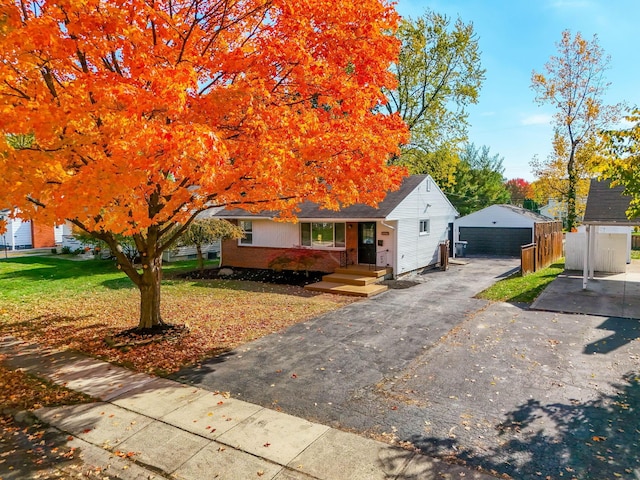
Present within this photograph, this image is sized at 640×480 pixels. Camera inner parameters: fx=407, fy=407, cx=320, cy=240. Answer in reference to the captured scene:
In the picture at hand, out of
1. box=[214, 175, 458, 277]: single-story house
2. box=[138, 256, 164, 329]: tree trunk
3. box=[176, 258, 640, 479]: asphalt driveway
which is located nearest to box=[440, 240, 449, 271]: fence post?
box=[214, 175, 458, 277]: single-story house

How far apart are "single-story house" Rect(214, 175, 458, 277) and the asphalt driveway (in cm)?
642

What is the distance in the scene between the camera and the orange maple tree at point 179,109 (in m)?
6.37

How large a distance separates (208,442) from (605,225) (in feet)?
46.4

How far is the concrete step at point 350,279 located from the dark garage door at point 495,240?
553 inches

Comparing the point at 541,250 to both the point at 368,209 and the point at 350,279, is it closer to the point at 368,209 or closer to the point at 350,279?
the point at 368,209

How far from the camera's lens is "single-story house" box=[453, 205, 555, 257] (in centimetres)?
2611

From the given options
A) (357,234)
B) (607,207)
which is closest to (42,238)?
(357,234)

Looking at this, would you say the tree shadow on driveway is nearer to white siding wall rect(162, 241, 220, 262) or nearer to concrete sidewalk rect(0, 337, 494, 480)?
concrete sidewalk rect(0, 337, 494, 480)

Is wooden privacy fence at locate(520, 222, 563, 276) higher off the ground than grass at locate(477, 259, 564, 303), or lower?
higher

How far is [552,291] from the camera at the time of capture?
13922 millimetres

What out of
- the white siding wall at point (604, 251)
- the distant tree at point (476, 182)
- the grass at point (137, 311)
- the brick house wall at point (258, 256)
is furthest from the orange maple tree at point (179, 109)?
the distant tree at point (476, 182)

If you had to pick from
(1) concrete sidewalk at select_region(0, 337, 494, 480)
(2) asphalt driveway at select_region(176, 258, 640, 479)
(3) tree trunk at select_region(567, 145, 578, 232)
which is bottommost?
(1) concrete sidewalk at select_region(0, 337, 494, 480)

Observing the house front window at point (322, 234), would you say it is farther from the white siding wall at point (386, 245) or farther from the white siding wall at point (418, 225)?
the white siding wall at point (418, 225)

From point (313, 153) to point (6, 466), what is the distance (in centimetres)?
673
